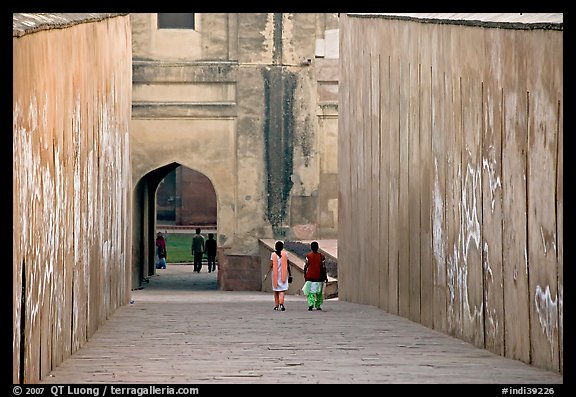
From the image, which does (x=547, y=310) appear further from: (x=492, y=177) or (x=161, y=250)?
(x=161, y=250)

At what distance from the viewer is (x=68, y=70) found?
10.5 metres

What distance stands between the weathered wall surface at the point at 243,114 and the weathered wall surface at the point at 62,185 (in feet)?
33.6

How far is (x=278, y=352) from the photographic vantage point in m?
10.3

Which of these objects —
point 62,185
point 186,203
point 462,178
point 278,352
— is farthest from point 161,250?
point 62,185

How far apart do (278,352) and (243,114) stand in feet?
53.7

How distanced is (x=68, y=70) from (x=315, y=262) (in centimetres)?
653

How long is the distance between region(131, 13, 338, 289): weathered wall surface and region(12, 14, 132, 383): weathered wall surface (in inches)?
403

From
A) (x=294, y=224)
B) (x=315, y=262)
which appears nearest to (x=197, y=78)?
(x=294, y=224)

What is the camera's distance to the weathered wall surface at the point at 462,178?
29.7 feet

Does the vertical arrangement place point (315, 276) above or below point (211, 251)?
above

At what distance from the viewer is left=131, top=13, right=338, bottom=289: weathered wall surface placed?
2620cm

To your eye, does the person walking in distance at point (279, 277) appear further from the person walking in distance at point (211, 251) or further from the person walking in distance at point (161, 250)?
the person walking in distance at point (161, 250)

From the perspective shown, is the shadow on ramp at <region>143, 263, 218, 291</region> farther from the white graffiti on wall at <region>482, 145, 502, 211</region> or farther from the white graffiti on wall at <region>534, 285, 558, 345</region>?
the white graffiti on wall at <region>534, 285, 558, 345</region>

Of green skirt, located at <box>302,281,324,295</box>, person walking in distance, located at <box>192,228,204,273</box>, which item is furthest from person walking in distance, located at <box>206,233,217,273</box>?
green skirt, located at <box>302,281,324,295</box>
